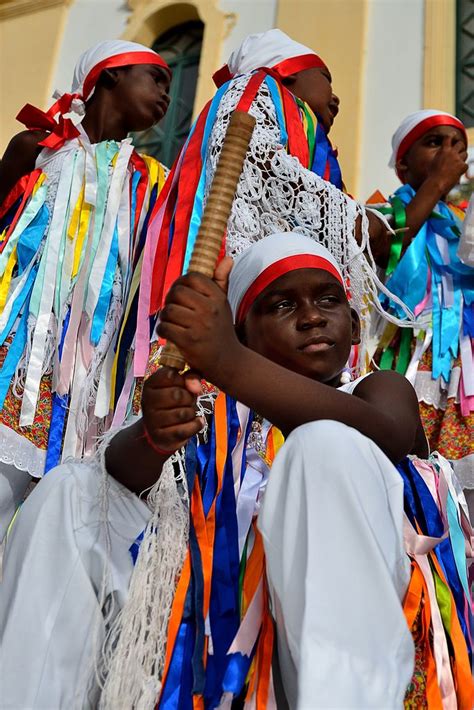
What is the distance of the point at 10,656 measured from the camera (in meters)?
1.48

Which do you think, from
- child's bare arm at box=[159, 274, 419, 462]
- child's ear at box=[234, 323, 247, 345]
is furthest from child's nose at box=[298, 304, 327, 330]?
child's bare arm at box=[159, 274, 419, 462]

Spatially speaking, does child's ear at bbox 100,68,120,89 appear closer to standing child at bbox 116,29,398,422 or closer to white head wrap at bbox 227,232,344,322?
standing child at bbox 116,29,398,422

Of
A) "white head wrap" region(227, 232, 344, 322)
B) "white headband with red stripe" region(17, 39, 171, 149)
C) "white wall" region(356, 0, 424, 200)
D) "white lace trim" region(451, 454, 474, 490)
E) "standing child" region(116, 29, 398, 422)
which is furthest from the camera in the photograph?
"white wall" region(356, 0, 424, 200)

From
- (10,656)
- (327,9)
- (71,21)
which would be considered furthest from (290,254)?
(71,21)

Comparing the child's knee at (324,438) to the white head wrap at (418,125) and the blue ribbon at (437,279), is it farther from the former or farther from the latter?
the white head wrap at (418,125)

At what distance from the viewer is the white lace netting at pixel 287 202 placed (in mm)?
2531

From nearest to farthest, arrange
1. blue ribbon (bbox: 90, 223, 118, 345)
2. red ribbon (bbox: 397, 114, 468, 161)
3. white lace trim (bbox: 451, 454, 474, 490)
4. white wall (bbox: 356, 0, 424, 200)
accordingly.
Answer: blue ribbon (bbox: 90, 223, 118, 345) → white lace trim (bbox: 451, 454, 474, 490) → red ribbon (bbox: 397, 114, 468, 161) → white wall (bbox: 356, 0, 424, 200)

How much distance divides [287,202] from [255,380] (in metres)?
1.09

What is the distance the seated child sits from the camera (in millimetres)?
1306

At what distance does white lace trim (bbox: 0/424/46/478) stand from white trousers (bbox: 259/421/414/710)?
123 centimetres

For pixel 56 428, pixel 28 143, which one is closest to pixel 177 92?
pixel 28 143

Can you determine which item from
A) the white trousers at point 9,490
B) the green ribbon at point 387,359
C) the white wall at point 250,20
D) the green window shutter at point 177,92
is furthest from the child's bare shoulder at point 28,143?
the white wall at point 250,20

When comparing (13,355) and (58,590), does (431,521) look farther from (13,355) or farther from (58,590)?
(13,355)

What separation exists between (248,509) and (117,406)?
0.78 metres
